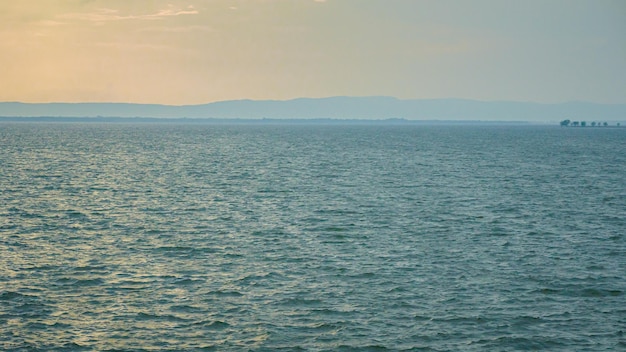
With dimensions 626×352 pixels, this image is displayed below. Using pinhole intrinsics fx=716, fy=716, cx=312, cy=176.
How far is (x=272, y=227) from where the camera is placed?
48.9m

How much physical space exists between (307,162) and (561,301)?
84.3 metres

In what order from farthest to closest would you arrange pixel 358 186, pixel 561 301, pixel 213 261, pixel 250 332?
pixel 358 186
pixel 213 261
pixel 561 301
pixel 250 332

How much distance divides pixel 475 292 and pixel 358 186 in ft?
146

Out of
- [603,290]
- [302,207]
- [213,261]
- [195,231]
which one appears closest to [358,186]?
[302,207]

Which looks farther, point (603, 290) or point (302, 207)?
point (302, 207)

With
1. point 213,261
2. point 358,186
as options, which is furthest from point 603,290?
point 358,186

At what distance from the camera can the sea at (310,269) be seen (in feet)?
87.6

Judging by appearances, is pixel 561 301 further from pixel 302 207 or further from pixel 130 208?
pixel 130 208

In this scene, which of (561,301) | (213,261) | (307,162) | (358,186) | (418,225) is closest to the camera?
(561,301)

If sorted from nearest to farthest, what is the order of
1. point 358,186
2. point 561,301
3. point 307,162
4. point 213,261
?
Result: 1. point 561,301
2. point 213,261
3. point 358,186
4. point 307,162

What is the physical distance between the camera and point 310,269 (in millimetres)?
36375

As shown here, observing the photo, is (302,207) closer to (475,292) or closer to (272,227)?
(272,227)

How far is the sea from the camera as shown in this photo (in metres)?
26.7

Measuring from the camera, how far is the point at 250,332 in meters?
26.8
